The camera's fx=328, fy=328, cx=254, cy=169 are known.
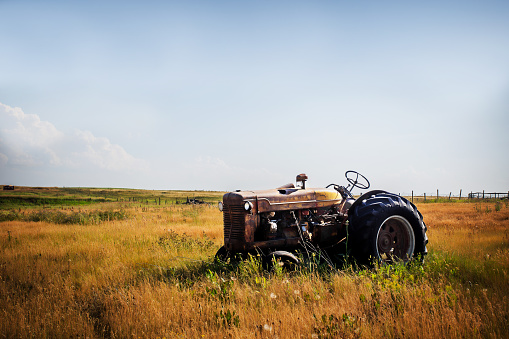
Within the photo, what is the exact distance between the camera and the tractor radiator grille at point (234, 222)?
538 cm

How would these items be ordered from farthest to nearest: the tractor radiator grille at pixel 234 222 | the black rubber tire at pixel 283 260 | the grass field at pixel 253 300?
the tractor radiator grille at pixel 234 222, the black rubber tire at pixel 283 260, the grass field at pixel 253 300

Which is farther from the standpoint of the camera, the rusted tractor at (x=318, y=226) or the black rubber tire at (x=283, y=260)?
the rusted tractor at (x=318, y=226)

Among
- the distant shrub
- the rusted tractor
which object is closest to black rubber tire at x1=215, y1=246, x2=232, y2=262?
the rusted tractor

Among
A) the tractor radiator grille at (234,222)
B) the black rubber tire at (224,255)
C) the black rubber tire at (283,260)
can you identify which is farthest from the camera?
the black rubber tire at (224,255)

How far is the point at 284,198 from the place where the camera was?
18.6 feet

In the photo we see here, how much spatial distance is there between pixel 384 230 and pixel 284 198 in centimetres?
197

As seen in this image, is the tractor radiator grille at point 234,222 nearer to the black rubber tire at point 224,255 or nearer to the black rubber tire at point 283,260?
the black rubber tire at point 224,255

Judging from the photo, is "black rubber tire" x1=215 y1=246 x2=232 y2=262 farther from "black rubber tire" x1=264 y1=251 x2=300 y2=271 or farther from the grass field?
"black rubber tire" x1=264 y1=251 x2=300 y2=271

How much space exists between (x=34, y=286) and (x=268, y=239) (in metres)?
4.19

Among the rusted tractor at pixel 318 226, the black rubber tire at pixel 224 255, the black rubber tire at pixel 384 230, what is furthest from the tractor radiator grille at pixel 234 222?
Answer: the black rubber tire at pixel 384 230

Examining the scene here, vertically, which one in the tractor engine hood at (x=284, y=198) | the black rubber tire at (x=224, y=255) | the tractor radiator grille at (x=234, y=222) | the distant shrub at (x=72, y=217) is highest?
the tractor engine hood at (x=284, y=198)

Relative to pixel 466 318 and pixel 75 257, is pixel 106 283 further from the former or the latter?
pixel 466 318

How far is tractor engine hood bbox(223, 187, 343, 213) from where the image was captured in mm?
5457

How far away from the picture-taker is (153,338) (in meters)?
3.49
